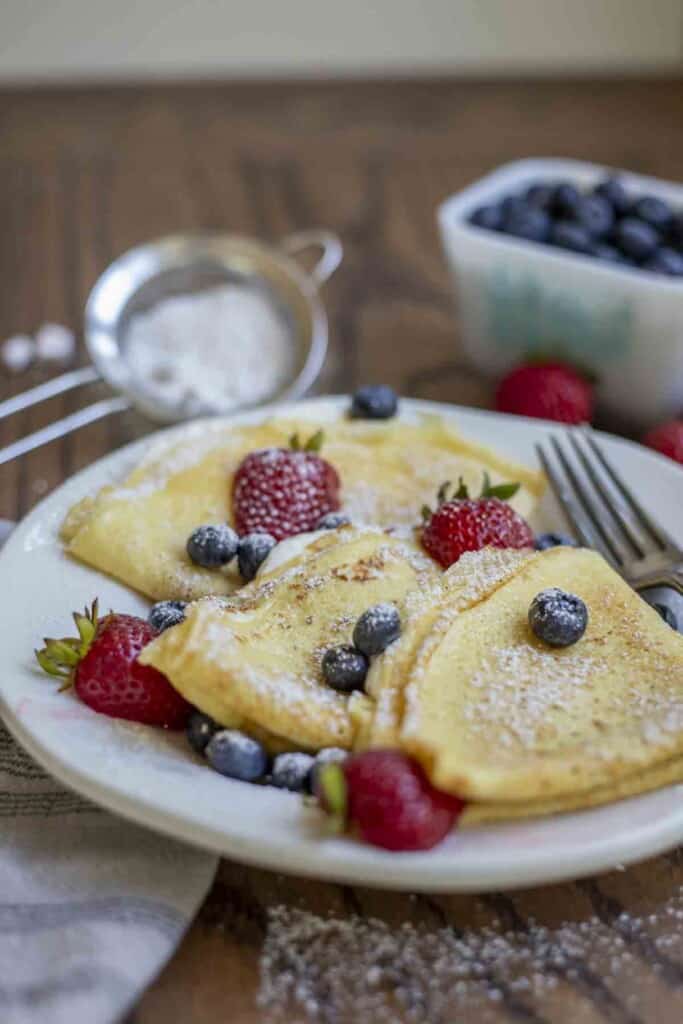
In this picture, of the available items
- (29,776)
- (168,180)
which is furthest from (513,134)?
(29,776)

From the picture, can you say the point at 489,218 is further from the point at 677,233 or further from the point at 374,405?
the point at 374,405

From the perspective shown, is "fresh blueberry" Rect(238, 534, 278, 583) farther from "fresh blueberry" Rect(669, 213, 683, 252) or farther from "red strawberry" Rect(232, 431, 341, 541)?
"fresh blueberry" Rect(669, 213, 683, 252)

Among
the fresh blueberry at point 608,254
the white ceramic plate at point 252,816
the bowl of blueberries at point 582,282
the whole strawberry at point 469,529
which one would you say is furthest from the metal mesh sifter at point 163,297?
the white ceramic plate at point 252,816

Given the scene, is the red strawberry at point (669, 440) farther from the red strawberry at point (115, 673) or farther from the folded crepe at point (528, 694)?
the red strawberry at point (115, 673)

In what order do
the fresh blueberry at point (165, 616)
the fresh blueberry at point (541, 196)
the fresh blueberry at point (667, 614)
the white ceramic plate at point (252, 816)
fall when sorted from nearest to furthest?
the white ceramic plate at point (252, 816) < the fresh blueberry at point (165, 616) < the fresh blueberry at point (667, 614) < the fresh blueberry at point (541, 196)

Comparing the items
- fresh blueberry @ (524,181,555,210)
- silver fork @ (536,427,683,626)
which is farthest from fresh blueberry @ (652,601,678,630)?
fresh blueberry @ (524,181,555,210)

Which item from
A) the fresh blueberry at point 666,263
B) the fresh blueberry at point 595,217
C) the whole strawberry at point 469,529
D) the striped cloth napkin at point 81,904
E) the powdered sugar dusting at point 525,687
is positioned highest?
the fresh blueberry at point 595,217
